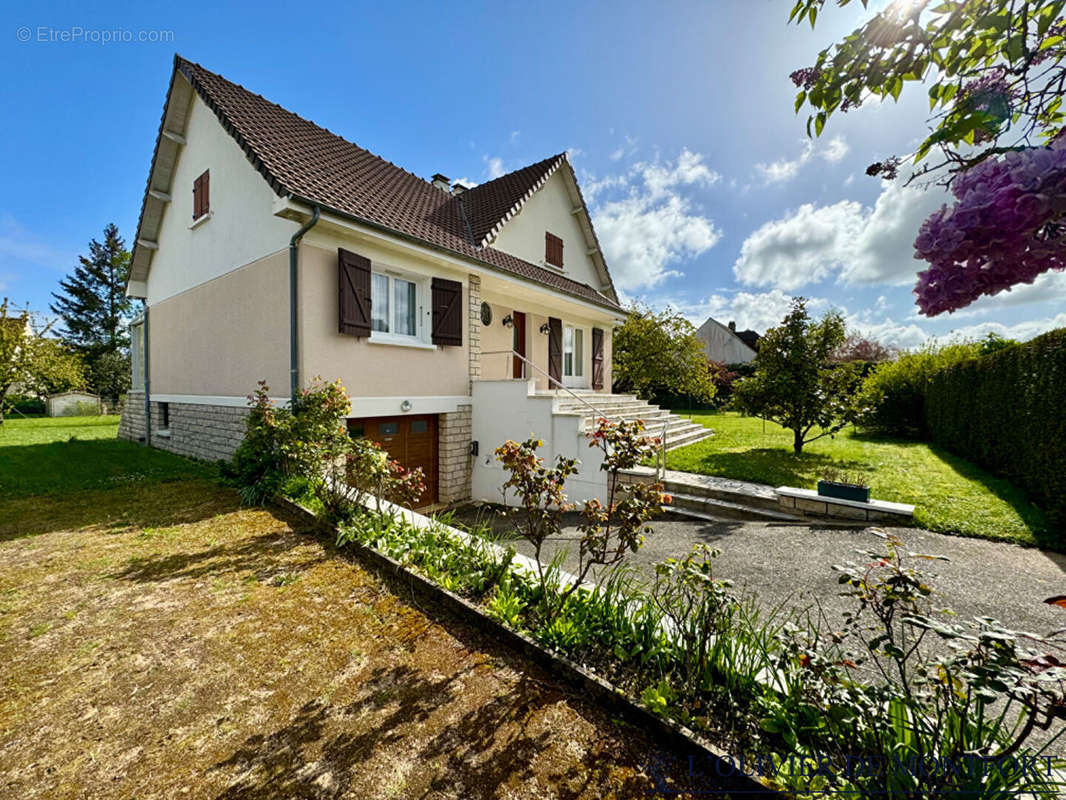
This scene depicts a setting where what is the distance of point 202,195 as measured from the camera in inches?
386

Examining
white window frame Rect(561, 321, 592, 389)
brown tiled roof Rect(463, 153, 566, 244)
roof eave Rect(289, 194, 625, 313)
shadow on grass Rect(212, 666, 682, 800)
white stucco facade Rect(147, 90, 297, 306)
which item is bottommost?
shadow on grass Rect(212, 666, 682, 800)

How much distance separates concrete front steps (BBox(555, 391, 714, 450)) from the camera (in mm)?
10133

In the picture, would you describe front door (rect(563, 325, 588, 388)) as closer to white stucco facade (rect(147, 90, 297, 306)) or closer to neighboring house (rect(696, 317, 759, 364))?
white stucco facade (rect(147, 90, 297, 306))

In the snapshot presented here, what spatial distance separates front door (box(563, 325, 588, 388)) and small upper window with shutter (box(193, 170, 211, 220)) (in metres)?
9.96

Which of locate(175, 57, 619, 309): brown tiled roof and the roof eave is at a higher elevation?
locate(175, 57, 619, 309): brown tiled roof

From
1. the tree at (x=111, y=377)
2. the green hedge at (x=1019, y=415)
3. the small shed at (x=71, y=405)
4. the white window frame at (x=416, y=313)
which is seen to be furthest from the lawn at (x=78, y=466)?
the tree at (x=111, y=377)

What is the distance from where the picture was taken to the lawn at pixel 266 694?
2006 mm

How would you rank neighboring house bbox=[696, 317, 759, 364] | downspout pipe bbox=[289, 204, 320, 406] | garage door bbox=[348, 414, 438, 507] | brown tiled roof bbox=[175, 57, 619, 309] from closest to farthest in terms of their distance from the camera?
downspout pipe bbox=[289, 204, 320, 406]
brown tiled roof bbox=[175, 57, 619, 309]
garage door bbox=[348, 414, 438, 507]
neighboring house bbox=[696, 317, 759, 364]

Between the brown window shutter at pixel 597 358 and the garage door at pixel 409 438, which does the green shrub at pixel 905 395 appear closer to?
the brown window shutter at pixel 597 358

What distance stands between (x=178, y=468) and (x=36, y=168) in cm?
1120

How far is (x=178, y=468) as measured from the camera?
29.3 feet

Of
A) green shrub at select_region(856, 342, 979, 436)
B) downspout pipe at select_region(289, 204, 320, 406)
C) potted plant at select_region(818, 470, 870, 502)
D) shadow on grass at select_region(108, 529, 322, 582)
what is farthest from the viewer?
green shrub at select_region(856, 342, 979, 436)

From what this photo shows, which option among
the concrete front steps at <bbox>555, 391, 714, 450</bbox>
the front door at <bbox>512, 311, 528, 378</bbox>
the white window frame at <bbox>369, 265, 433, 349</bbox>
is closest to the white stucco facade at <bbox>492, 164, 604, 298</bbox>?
the front door at <bbox>512, 311, 528, 378</bbox>

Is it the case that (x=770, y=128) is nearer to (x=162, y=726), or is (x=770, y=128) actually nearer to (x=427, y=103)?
(x=162, y=726)
